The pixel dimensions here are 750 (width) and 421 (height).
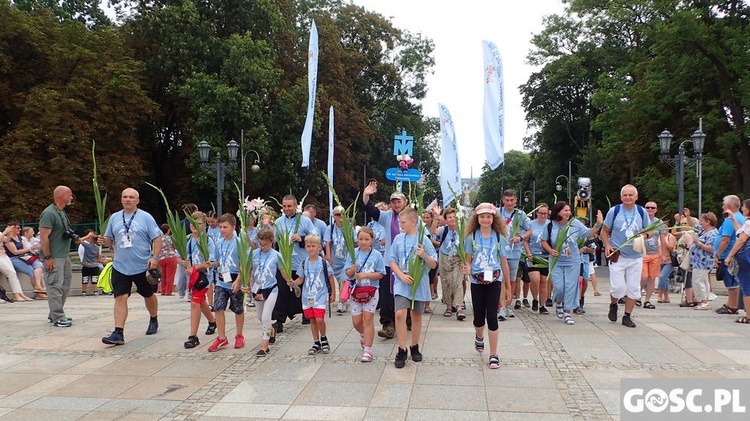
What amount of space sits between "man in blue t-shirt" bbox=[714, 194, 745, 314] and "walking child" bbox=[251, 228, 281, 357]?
6.48 m

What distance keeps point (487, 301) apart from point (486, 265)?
15.2 inches

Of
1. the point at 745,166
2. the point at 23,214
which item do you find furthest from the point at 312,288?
the point at 745,166

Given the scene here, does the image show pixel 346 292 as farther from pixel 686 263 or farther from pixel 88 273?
pixel 88 273

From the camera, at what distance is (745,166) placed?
76.9 feet

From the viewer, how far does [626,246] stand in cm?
780

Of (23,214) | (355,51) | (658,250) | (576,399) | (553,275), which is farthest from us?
(355,51)

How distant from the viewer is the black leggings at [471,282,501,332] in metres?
5.77

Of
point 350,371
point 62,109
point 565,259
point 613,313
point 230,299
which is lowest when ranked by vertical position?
point 350,371

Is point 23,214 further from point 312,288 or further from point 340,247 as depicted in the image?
point 312,288

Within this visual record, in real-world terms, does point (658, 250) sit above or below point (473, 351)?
above

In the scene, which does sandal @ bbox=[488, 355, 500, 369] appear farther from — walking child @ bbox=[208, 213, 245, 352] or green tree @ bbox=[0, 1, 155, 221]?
green tree @ bbox=[0, 1, 155, 221]

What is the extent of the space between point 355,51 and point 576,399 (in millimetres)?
34703

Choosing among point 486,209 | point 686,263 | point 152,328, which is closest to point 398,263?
point 486,209

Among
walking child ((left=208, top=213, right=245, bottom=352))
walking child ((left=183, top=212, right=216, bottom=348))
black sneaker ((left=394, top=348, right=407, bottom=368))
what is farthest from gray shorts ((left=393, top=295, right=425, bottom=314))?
walking child ((left=183, top=212, right=216, bottom=348))
